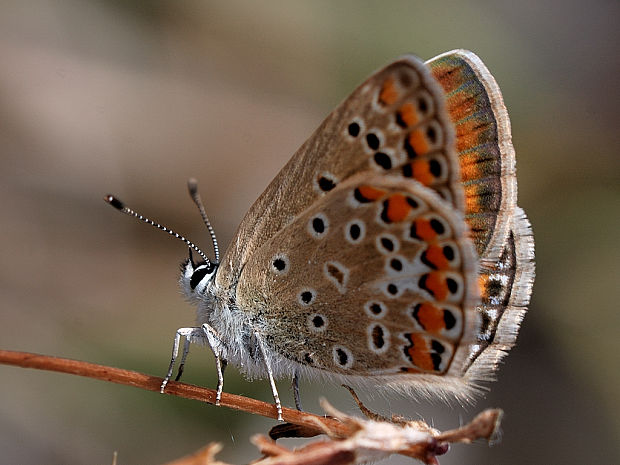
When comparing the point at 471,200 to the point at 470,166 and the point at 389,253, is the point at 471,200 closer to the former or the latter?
the point at 470,166

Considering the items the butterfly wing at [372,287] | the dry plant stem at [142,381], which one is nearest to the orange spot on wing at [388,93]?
the butterfly wing at [372,287]

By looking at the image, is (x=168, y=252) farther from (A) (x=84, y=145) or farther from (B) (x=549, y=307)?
(B) (x=549, y=307)

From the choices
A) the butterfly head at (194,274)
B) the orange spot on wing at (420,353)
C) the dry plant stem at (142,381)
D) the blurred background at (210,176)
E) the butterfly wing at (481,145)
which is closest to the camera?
the dry plant stem at (142,381)

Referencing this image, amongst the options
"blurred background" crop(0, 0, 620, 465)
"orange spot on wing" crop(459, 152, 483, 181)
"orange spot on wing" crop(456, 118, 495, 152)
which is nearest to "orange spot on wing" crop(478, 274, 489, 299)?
"orange spot on wing" crop(459, 152, 483, 181)

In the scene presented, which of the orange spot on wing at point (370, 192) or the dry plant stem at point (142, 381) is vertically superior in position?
the orange spot on wing at point (370, 192)

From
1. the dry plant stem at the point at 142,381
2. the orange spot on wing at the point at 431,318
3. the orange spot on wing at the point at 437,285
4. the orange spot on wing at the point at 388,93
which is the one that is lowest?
the dry plant stem at the point at 142,381

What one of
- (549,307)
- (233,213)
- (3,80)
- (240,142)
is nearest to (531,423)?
(549,307)

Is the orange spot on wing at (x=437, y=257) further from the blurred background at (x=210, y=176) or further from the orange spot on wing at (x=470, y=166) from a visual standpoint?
the blurred background at (x=210, y=176)

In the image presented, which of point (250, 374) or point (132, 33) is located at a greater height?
point (132, 33)
